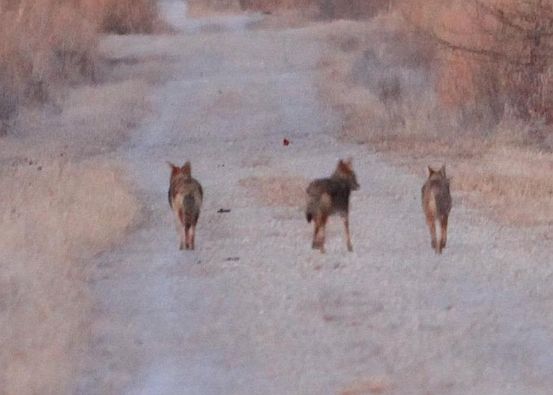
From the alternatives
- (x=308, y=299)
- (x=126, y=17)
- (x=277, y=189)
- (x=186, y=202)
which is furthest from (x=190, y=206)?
(x=126, y=17)

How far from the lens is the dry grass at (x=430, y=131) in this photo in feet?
43.0

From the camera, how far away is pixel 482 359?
7.81 metres

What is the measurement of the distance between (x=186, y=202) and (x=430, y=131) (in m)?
7.82

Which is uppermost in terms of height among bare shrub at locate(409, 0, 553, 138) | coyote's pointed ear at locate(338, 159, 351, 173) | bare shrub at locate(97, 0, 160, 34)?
bare shrub at locate(97, 0, 160, 34)

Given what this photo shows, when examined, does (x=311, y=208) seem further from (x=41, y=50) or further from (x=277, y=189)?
(x=41, y=50)

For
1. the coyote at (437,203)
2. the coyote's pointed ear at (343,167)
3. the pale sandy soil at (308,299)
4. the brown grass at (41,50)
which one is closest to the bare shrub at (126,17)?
the brown grass at (41,50)

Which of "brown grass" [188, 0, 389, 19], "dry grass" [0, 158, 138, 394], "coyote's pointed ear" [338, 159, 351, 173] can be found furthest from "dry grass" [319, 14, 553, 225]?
"brown grass" [188, 0, 389, 19]

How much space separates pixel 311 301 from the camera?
360 inches

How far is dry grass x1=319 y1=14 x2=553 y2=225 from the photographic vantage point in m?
13.1

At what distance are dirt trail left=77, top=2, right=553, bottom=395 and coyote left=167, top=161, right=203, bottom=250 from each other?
0.20m

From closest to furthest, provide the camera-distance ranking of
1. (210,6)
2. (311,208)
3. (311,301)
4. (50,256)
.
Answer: (311,301)
(50,256)
(311,208)
(210,6)

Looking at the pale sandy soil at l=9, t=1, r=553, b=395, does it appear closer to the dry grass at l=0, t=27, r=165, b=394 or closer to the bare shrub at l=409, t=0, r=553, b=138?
the dry grass at l=0, t=27, r=165, b=394

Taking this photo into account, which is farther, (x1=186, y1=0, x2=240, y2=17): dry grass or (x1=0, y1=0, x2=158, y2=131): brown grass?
(x1=186, y1=0, x2=240, y2=17): dry grass

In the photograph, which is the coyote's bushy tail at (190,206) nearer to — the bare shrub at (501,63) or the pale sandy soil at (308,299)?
the pale sandy soil at (308,299)
